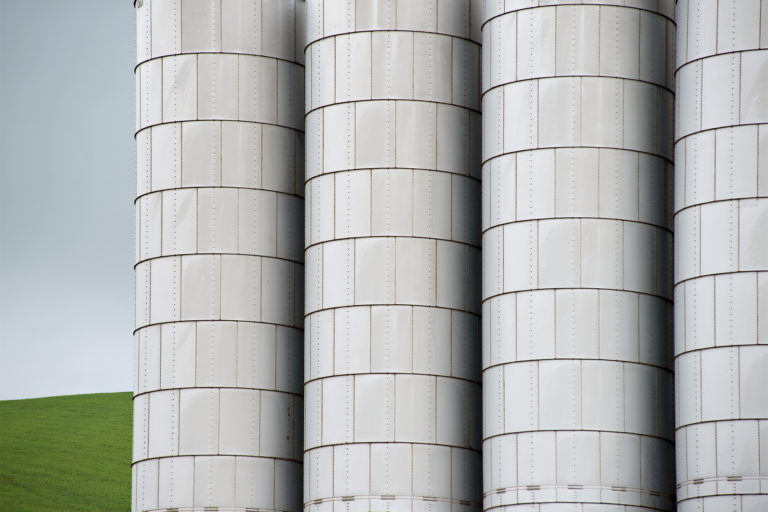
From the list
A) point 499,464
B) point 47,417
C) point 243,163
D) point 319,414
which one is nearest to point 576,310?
point 499,464

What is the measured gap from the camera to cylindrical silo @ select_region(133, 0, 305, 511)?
48.9 m

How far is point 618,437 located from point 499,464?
362cm

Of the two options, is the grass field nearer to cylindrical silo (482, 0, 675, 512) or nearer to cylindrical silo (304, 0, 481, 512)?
cylindrical silo (304, 0, 481, 512)

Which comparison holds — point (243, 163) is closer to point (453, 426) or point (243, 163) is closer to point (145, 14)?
point (145, 14)

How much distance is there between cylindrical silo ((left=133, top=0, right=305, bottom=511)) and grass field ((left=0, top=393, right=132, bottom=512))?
128ft

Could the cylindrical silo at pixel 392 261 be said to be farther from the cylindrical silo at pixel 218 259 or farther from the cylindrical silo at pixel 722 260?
the cylindrical silo at pixel 722 260

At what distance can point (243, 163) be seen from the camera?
50.3 meters

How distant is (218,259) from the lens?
49531 mm

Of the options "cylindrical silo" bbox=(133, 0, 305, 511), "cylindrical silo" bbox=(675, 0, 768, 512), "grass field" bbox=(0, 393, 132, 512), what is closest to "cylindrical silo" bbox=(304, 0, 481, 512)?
"cylindrical silo" bbox=(133, 0, 305, 511)

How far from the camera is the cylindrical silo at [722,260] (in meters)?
42.1

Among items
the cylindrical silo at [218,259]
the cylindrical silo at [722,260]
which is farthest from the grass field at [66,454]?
the cylindrical silo at [722,260]

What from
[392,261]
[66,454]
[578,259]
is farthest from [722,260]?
[66,454]

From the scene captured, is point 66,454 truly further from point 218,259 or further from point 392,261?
point 392,261

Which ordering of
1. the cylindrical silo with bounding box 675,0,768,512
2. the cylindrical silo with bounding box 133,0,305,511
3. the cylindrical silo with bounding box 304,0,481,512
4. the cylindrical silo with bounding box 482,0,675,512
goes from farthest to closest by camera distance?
the cylindrical silo with bounding box 133,0,305,511 < the cylindrical silo with bounding box 304,0,481,512 < the cylindrical silo with bounding box 482,0,675,512 < the cylindrical silo with bounding box 675,0,768,512
